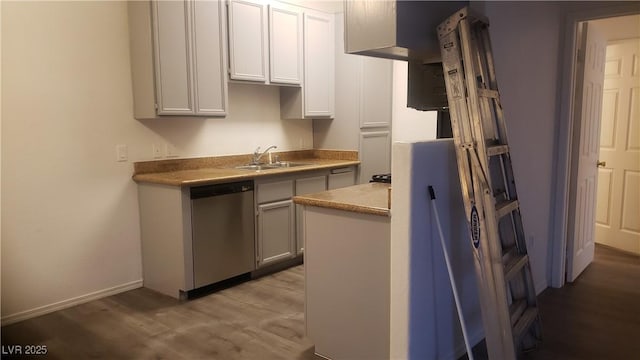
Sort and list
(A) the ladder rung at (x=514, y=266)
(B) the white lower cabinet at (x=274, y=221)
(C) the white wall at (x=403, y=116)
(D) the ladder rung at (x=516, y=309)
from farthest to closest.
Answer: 1. (C) the white wall at (x=403, y=116)
2. (B) the white lower cabinet at (x=274, y=221)
3. (D) the ladder rung at (x=516, y=309)
4. (A) the ladder rung at (x=514, y=266)

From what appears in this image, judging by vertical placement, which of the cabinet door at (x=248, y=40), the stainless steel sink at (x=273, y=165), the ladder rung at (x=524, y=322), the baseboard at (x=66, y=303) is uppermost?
the cabinet door at (x=248, y=40)

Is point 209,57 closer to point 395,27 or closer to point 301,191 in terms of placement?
point 301,191

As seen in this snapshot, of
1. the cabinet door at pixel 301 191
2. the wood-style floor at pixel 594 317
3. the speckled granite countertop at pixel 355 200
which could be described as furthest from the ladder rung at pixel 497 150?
the cabinet door at pixel 301 191

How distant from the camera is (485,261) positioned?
2.19m

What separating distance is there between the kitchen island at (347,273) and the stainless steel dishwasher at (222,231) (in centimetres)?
117

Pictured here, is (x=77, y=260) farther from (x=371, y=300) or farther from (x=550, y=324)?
(x=550, y=324)

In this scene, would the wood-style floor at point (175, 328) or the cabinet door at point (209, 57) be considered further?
the cabinet door at point (209, 57)

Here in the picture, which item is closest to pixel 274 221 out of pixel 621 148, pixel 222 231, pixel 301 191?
pixel 301 191

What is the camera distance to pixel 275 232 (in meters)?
4.05

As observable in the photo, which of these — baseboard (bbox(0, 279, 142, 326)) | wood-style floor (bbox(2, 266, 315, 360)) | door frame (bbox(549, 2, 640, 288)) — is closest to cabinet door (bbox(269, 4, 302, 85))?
wood-style floor (bbox(2, 266, 315, 360))

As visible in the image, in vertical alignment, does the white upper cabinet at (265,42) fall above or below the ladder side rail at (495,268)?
above

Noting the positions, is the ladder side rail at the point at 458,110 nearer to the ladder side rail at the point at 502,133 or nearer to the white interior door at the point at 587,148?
the ladder side rail at the point at 502,133

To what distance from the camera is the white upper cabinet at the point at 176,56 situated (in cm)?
342

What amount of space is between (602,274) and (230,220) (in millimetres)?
3238
